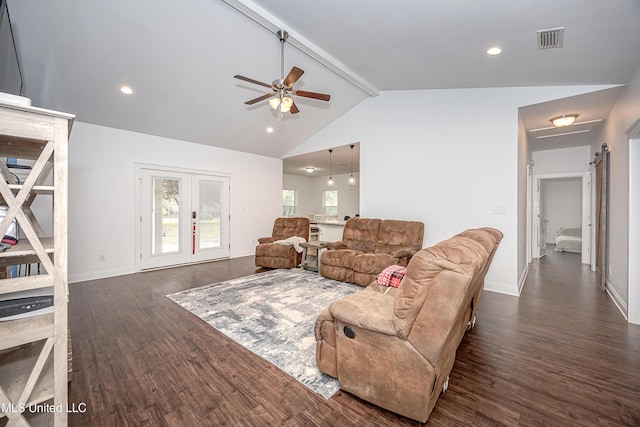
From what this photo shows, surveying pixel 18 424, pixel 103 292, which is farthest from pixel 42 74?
pixel 18 424

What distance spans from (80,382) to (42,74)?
12.3 ft

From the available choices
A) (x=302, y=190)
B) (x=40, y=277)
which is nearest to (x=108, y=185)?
(x=40, y=277)

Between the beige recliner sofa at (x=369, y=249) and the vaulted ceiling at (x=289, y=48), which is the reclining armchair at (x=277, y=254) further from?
the vaulted ceiling at (x=289, y=48)

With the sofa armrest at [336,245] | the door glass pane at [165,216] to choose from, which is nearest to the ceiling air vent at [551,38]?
the sofa armrest at [336,245]

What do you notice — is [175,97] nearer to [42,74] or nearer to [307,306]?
[42,74]

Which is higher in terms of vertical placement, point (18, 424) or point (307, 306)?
point (18, 424)

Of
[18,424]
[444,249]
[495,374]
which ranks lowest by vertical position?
[495,374]

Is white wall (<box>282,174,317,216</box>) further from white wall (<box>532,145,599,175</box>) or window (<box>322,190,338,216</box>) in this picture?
white wall (<box>532,145,599,175</box>)

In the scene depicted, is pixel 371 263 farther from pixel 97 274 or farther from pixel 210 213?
pixel 97 274

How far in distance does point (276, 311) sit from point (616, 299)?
14.5 ft

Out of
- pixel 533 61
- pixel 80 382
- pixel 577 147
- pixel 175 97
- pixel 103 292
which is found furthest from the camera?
pixel 577 147

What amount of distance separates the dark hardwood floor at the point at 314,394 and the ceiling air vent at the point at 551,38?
2.82 meters

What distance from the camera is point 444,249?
1446 millimetres

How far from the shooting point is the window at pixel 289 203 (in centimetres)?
1045
